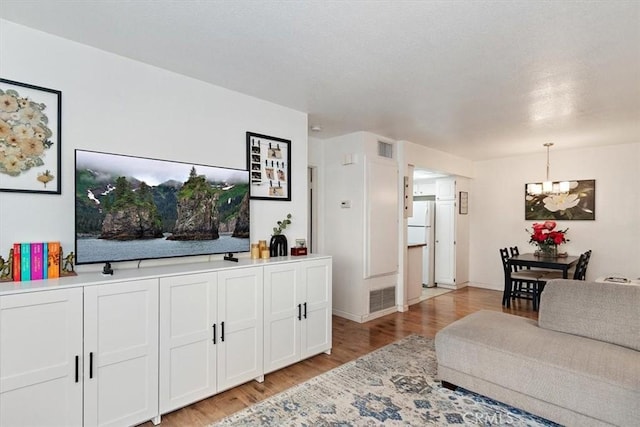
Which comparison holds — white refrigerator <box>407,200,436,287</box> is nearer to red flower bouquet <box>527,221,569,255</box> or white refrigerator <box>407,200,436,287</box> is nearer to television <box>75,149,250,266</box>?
red flower bouquet <box>527,221,569,255</box>

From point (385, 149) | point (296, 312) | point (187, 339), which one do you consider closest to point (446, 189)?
point (385, 149)

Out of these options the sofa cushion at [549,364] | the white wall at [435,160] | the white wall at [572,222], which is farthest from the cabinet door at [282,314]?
the white wall at [572,222]

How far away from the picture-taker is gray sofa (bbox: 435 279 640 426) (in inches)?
80.1

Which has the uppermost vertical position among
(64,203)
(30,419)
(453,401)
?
(64,203)

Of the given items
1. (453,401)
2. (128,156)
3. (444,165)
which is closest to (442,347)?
(453,401)

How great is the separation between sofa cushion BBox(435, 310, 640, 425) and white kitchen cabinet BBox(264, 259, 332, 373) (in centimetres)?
116

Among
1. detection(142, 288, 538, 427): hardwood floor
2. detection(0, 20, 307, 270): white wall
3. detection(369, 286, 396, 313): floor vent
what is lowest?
detection(142, 288, 538, 427): hardwood floor

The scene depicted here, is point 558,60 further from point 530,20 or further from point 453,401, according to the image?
point 453,401

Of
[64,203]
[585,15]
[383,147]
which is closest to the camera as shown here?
[585,15]

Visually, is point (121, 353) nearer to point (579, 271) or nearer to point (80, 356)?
point (80, 356)

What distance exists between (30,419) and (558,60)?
13.7ft

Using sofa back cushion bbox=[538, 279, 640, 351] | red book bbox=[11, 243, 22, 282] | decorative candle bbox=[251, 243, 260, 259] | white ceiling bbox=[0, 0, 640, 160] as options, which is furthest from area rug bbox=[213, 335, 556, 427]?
white ceiling bbox=[0, 0, 640, 160]

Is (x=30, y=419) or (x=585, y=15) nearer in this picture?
(x=30, y=419)

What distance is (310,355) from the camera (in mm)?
3307
